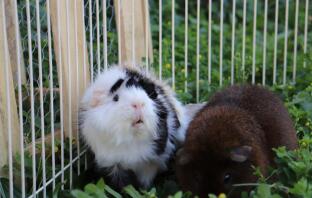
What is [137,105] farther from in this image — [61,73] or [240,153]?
[240,153]

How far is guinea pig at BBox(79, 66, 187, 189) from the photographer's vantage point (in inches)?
162

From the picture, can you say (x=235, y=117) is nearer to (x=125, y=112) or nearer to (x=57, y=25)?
(x=125, y=112)

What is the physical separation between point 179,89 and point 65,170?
5.32 feet

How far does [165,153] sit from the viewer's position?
446 centimetres

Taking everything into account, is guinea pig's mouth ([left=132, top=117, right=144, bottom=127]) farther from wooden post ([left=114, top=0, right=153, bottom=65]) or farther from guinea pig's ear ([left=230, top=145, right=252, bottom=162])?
wooden post ([left=114, top=0, right=153, bottom=65])

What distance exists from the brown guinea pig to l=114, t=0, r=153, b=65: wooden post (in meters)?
1.00

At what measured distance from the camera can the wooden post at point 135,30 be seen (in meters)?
5.18

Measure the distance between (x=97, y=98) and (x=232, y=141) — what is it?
38.4 inches

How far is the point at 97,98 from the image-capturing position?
431 cm

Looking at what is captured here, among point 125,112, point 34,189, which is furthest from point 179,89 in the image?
point 34,189

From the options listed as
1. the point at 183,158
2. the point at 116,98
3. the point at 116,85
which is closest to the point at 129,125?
the point at 116,98

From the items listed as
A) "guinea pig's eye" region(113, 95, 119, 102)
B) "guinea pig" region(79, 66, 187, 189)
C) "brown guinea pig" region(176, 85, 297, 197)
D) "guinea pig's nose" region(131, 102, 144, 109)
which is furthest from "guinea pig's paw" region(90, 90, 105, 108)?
"brown guinea pig" region(176, 85, 297, 197)

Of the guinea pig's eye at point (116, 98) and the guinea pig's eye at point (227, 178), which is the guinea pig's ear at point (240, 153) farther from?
the guinea pig's eye at point (116, 98)

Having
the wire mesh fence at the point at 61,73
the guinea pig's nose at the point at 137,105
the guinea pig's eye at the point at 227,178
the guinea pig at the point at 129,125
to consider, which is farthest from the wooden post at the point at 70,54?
the guinea pig's eye at the point at 227,178
